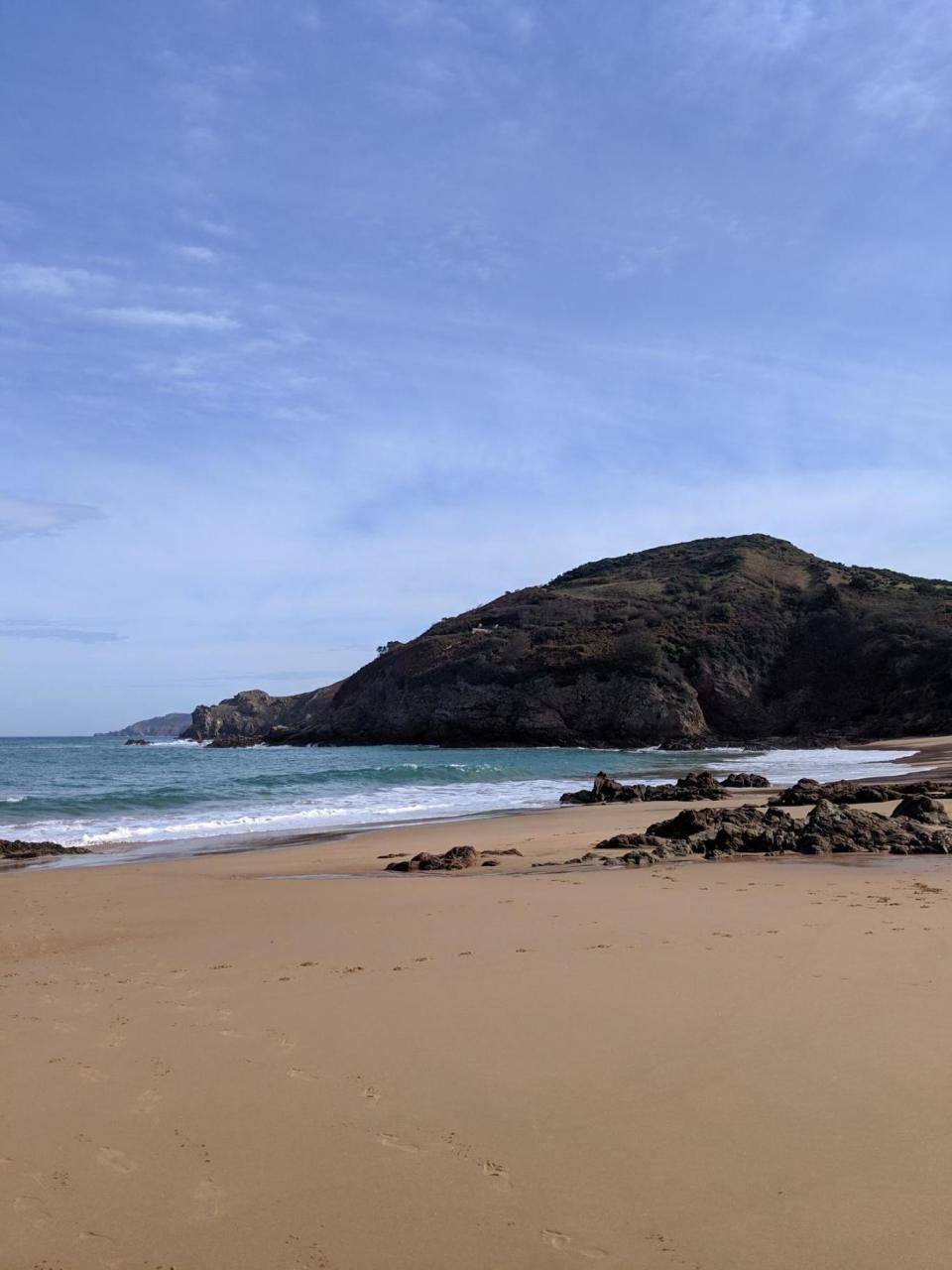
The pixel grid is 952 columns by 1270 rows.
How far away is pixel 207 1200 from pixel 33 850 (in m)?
13.6

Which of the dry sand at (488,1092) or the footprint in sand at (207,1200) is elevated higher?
the dry sand at (488,1092)

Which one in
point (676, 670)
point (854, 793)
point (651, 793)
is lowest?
point (651, 793)

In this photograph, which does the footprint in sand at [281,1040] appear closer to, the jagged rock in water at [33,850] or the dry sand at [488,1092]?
the dry sand at [488,1092]

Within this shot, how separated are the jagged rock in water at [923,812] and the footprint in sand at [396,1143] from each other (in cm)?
1152

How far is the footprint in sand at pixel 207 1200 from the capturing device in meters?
3.22

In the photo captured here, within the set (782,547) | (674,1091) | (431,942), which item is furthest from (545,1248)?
(782,547)

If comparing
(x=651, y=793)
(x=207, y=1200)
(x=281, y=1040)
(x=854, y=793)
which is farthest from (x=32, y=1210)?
(x=651, y=793)

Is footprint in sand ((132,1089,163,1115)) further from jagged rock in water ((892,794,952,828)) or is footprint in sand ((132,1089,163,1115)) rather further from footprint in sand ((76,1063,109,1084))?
jagged rock in water ((892,794,952,828))

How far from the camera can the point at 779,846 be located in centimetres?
1210

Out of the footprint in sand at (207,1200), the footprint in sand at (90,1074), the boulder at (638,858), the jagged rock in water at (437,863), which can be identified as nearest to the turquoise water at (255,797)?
the jagged rock in water at (437,863)

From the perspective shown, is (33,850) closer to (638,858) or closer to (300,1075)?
(638,858)

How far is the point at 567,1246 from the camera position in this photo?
297cm

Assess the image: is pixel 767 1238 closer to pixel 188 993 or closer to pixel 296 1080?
pixel 296 1080

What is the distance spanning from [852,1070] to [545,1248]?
1.97 meters
